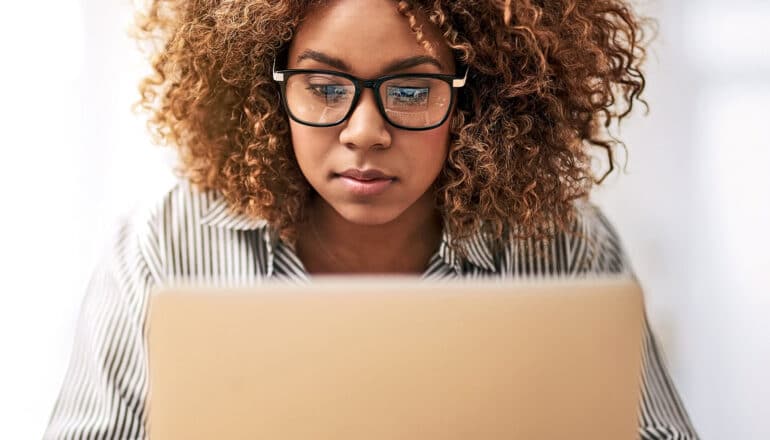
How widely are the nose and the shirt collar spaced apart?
326mm

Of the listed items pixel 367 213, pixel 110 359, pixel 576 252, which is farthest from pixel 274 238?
pixel 576 252

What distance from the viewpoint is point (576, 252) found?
1591 millimetres

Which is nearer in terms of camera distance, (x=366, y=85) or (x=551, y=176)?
(x=366, y=85)

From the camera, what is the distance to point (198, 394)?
0.71m

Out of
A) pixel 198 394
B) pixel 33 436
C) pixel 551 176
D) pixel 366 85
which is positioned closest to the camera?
pixel 198 394

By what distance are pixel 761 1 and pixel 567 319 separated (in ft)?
5.36

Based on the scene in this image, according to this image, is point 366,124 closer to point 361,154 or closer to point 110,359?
point 361,154

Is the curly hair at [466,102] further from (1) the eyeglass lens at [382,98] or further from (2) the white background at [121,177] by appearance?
(2) the white background at [121,177]

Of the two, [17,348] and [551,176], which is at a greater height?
[551,176]

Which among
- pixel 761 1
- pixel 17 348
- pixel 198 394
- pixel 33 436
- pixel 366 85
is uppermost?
pixel 761 1

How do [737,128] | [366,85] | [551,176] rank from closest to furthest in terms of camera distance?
[366,85], [551,176], [737,128]

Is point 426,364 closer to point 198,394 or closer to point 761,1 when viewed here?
point 198,394

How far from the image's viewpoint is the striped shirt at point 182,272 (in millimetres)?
1365

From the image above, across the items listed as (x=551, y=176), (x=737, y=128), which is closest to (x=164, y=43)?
(x=551, y=176)
